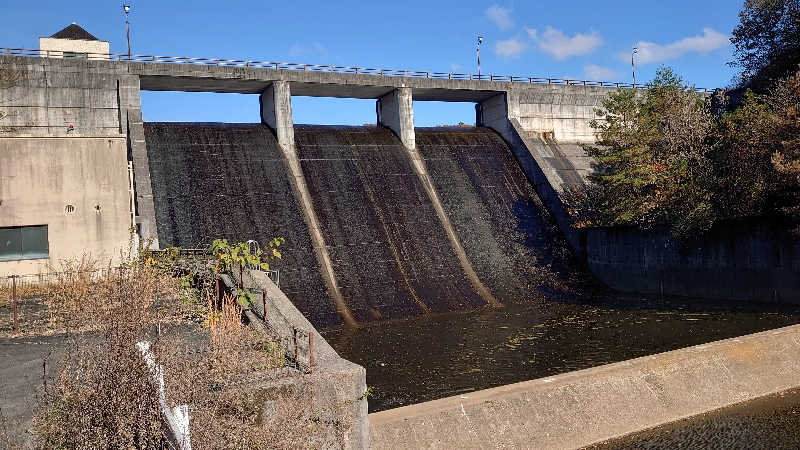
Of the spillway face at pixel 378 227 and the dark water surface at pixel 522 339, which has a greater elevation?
the spillway face at pixel 378 227

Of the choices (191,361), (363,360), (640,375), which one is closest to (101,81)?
(363,360)

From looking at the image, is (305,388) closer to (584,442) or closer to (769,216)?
(584,442)

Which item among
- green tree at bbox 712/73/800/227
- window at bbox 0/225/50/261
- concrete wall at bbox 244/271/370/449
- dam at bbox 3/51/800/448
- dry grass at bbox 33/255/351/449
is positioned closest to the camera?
dry grass at bbox 33/255/351/449

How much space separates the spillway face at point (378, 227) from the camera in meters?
20.7

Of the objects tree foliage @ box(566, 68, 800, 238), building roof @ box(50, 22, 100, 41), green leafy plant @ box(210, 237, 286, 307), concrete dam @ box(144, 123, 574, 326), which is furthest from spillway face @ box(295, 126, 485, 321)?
building roof @ box(50, 22, 100, 41)

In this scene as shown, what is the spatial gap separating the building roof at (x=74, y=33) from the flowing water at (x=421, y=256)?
49.2ft

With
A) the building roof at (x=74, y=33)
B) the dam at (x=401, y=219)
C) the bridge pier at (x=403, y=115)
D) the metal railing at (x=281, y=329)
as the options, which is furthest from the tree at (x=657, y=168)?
the building roof at (x=74, y=33)

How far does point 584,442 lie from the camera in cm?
923

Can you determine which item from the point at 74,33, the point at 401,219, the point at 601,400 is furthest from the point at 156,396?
the point at 74,33

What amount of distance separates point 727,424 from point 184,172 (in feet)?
63.4

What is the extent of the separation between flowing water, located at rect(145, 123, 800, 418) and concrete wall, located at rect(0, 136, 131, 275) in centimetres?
223

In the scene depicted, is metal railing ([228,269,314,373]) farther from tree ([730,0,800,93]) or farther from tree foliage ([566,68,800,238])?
tree ([730,0,800,93])

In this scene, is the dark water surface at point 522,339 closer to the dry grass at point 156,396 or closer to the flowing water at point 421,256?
the flowing water at point 421,256

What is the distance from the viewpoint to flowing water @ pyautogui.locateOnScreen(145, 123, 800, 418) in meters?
14.8
